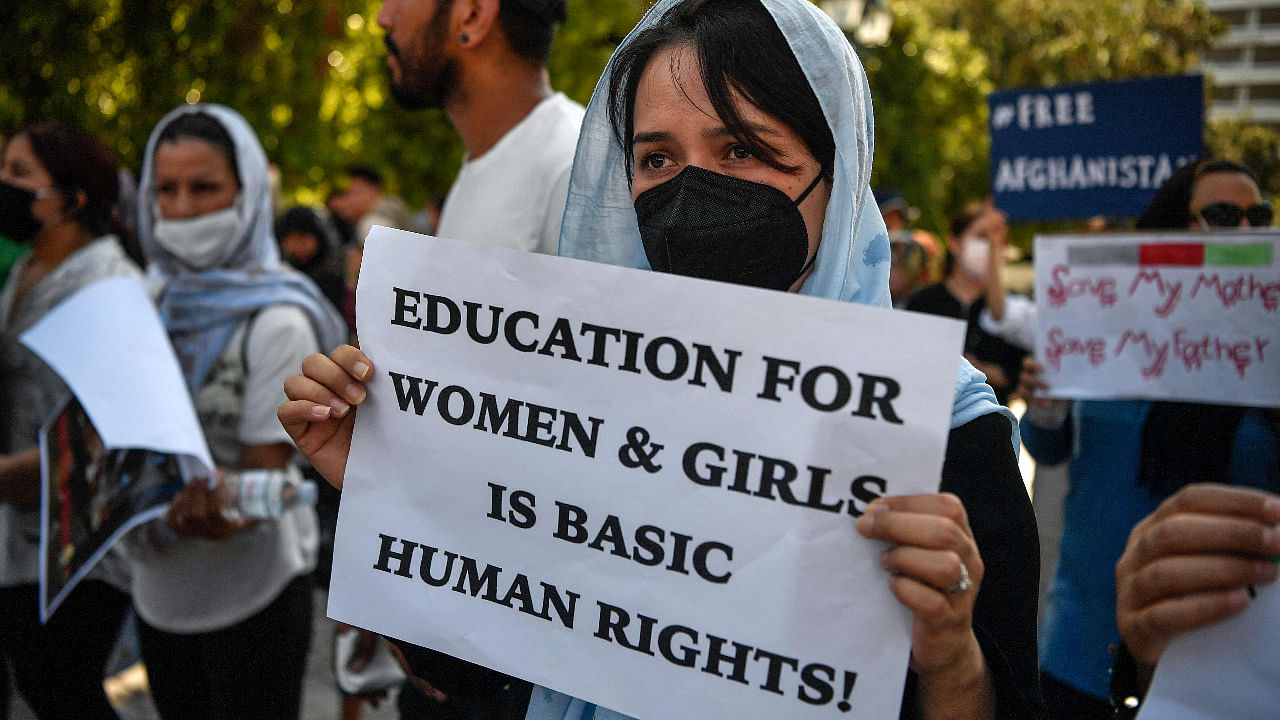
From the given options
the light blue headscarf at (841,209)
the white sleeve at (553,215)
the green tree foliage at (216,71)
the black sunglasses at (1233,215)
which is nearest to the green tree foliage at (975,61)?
the green tree foliage at (216,71)

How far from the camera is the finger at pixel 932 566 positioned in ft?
3.44

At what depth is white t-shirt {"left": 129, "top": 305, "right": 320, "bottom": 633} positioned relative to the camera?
8.85 ft

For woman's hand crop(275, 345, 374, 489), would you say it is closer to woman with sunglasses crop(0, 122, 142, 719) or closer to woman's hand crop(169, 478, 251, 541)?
woman's hand crop(169, 478, 251, 541)

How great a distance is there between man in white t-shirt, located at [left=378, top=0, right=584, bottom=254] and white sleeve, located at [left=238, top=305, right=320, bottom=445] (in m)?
0.68

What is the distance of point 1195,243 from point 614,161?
181cm

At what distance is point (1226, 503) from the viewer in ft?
3.15

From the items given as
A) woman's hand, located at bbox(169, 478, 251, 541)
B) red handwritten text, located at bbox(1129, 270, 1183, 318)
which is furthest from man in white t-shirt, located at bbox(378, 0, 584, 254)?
red handwritten text, located at bbox(1129, 270, 1183, 318)

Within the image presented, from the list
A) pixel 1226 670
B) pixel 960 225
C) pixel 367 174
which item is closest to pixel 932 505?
pixel 1226 670

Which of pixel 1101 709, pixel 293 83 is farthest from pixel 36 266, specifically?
pixel 293 83

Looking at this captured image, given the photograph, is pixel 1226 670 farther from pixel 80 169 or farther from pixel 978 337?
pixel 978 337

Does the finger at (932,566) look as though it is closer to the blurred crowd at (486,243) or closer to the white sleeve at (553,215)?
the blurred crowd at (486,243)

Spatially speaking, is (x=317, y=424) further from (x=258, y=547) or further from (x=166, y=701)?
(x=166, y=701)

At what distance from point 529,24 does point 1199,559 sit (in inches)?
78.6

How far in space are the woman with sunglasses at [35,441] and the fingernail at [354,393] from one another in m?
1.92
